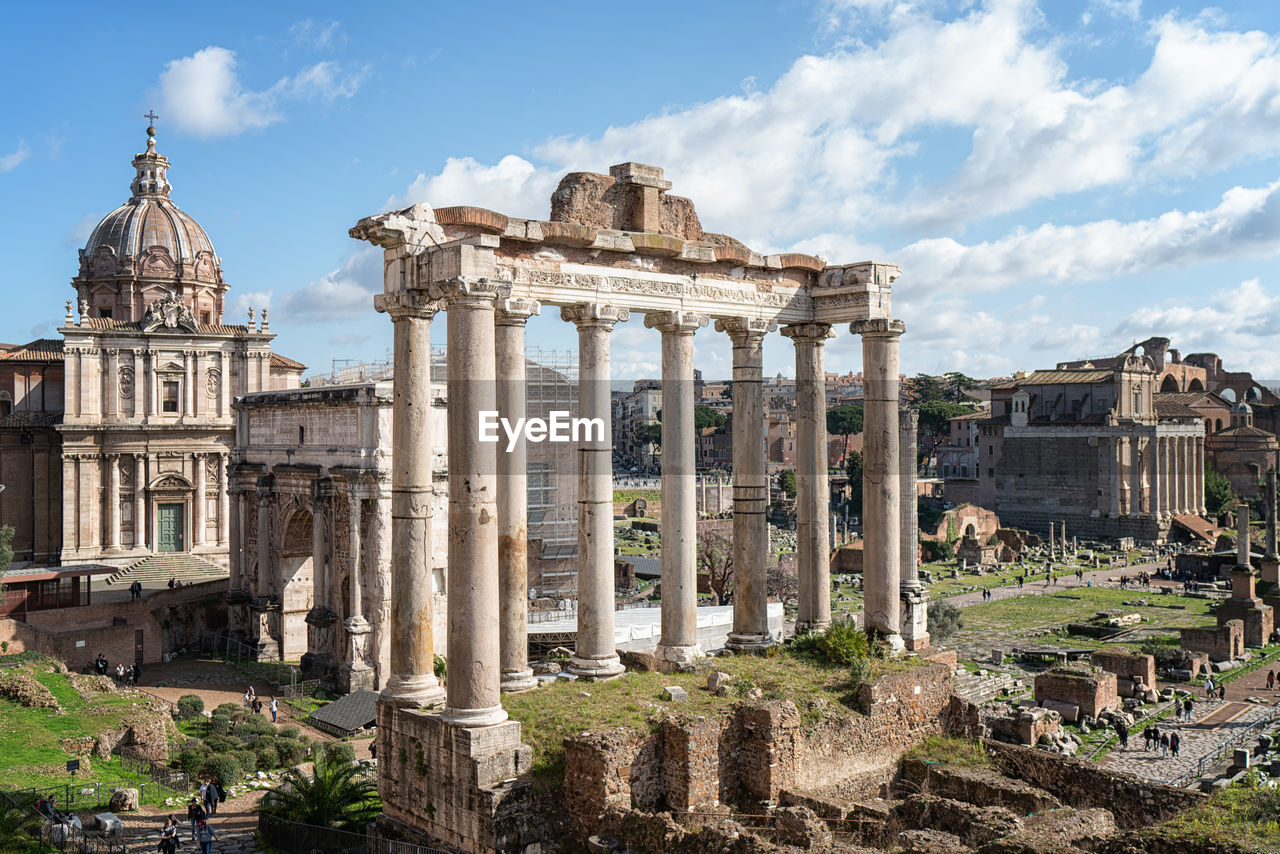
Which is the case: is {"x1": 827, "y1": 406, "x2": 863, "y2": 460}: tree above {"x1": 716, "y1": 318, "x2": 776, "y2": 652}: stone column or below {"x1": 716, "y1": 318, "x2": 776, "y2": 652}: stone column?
above

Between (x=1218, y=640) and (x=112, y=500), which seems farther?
(x=112, y=500)

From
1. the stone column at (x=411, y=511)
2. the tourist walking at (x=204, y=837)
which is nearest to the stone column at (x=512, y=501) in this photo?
the stone column at (x=411, y=511)

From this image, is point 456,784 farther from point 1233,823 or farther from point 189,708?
point 189,708

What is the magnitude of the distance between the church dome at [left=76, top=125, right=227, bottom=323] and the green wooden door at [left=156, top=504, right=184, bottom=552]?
7.90 meters

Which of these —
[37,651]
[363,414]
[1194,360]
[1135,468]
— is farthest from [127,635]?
[1194,360]

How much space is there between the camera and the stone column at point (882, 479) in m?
15.9

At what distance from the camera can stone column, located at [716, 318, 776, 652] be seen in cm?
1593

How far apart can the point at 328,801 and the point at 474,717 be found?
13.2 ft

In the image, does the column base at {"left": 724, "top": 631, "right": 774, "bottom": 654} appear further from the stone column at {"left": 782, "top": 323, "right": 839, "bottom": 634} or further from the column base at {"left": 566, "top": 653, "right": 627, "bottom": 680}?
the column base at {"left": 566, "top": 653, "right": 627, "bottom": 680}

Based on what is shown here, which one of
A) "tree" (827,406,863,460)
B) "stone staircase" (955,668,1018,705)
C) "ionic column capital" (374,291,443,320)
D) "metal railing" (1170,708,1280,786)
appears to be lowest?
"metal railing" (1170,708,1280,786)

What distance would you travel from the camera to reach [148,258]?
142ft

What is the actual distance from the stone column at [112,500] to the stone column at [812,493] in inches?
1266

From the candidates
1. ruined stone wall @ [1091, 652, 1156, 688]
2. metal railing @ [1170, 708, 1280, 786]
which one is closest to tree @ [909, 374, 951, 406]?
ruined stone wall @ [1091, 652, 1156, 688]

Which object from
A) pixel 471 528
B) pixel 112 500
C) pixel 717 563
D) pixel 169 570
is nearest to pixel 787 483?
pixel 717 563
